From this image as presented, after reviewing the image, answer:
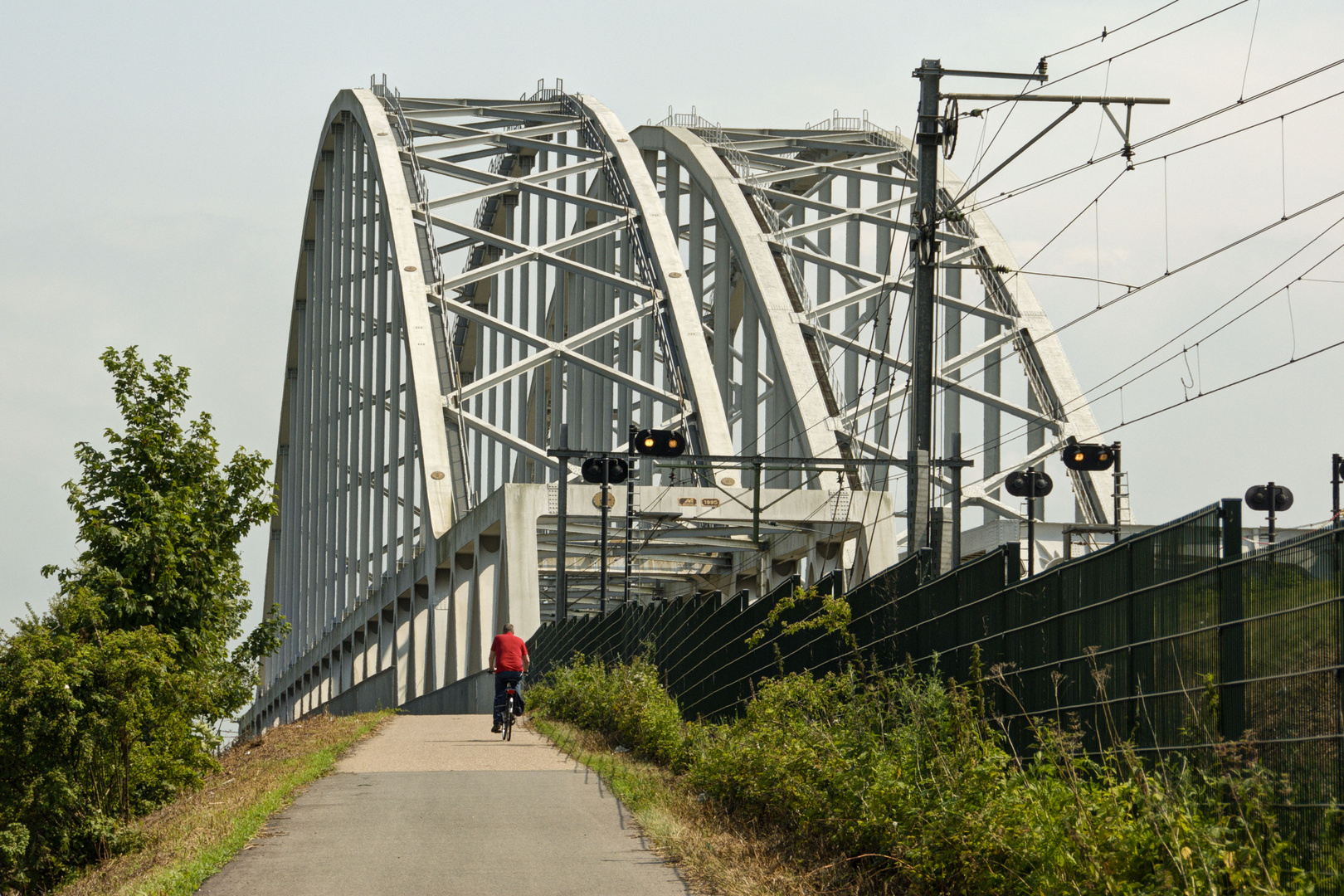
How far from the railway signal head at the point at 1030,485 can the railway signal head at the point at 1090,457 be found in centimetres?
74

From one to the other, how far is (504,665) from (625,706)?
4.21 m

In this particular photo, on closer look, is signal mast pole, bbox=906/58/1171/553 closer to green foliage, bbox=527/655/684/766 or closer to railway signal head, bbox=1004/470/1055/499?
green foliage, bbox=527/655/684/766

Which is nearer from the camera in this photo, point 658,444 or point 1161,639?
point 1161,639

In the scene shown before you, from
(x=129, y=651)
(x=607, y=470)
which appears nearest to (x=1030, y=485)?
(x=607, y=470)

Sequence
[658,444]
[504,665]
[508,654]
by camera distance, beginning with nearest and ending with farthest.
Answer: [504,665]
[508,654]
[658,444]

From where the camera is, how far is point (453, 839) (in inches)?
418

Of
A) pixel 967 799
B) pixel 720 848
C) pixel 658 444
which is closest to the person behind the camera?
pixel 967 799

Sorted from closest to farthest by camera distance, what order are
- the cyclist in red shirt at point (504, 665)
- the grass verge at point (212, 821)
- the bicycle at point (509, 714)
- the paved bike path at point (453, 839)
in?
the paved bike path at point (453, 839) → the grass verge at point (212, 821) → the bicycle at point (509, 714) → the cyclist in red shirt at point (504, 665)

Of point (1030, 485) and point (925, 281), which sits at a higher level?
point (925, 281)

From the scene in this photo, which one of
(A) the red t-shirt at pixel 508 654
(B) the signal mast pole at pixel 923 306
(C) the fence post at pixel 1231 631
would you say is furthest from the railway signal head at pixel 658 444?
(C) the fence post at pixel 1231 631

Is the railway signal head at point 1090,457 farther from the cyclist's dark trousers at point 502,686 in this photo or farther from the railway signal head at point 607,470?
the cyclist's dark trousers at point 502,686

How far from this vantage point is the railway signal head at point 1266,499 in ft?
91.2

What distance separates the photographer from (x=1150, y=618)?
280 inches

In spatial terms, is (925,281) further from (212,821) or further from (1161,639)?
(1161,639)
